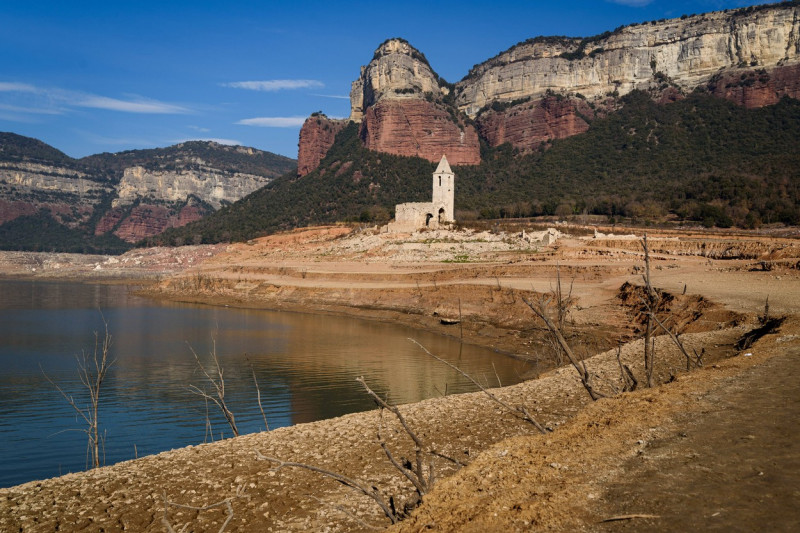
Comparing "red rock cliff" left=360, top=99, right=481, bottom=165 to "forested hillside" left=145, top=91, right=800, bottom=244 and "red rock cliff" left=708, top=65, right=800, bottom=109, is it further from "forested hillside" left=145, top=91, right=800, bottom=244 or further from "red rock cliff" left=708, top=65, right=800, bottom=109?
"red rock cliff" left=708, top=65, right=800, bottom=109

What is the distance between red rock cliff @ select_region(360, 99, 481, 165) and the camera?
102188mm

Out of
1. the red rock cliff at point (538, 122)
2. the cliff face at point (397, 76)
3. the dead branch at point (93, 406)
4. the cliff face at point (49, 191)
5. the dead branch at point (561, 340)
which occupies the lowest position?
the dead branch at point (93, 406)

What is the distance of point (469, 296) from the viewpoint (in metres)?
32.2

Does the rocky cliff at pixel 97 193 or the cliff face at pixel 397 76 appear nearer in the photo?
the cliff face at pixel 397 76

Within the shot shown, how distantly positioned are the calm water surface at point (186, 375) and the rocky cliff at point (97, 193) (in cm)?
13295

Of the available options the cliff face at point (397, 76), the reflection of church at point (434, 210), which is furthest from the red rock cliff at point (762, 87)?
the reflection of church at point (434, 210)

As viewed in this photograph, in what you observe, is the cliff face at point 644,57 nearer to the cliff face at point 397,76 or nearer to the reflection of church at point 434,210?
the cliff face at point 397,76

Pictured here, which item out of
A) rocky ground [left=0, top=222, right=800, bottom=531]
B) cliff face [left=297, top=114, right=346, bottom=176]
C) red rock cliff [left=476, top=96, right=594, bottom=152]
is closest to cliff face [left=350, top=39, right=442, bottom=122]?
cliff face [left=297, top=114, right=346, bottom=176]

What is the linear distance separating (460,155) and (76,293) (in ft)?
228

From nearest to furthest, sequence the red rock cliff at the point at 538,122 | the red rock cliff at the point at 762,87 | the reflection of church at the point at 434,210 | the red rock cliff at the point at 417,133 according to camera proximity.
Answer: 1. the reflection of church at the point at 434,210
2. the red rock cliff at the point at 762,87
3. the red rock cliff at the point at 538,122
4. the red rock cliff at the point at 417,133

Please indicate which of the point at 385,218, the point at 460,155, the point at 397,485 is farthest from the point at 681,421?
the point at 460,155

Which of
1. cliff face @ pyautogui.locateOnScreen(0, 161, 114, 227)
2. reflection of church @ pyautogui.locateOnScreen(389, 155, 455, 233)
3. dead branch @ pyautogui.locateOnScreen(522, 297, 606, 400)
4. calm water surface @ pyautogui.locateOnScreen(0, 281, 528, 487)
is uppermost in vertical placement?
cliff face @ pyautogui.locateOnScreen(0, 161, 114, 227)

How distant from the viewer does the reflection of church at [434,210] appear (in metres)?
58.8

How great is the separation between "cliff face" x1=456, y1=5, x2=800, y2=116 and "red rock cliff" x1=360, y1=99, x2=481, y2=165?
18.2 m
